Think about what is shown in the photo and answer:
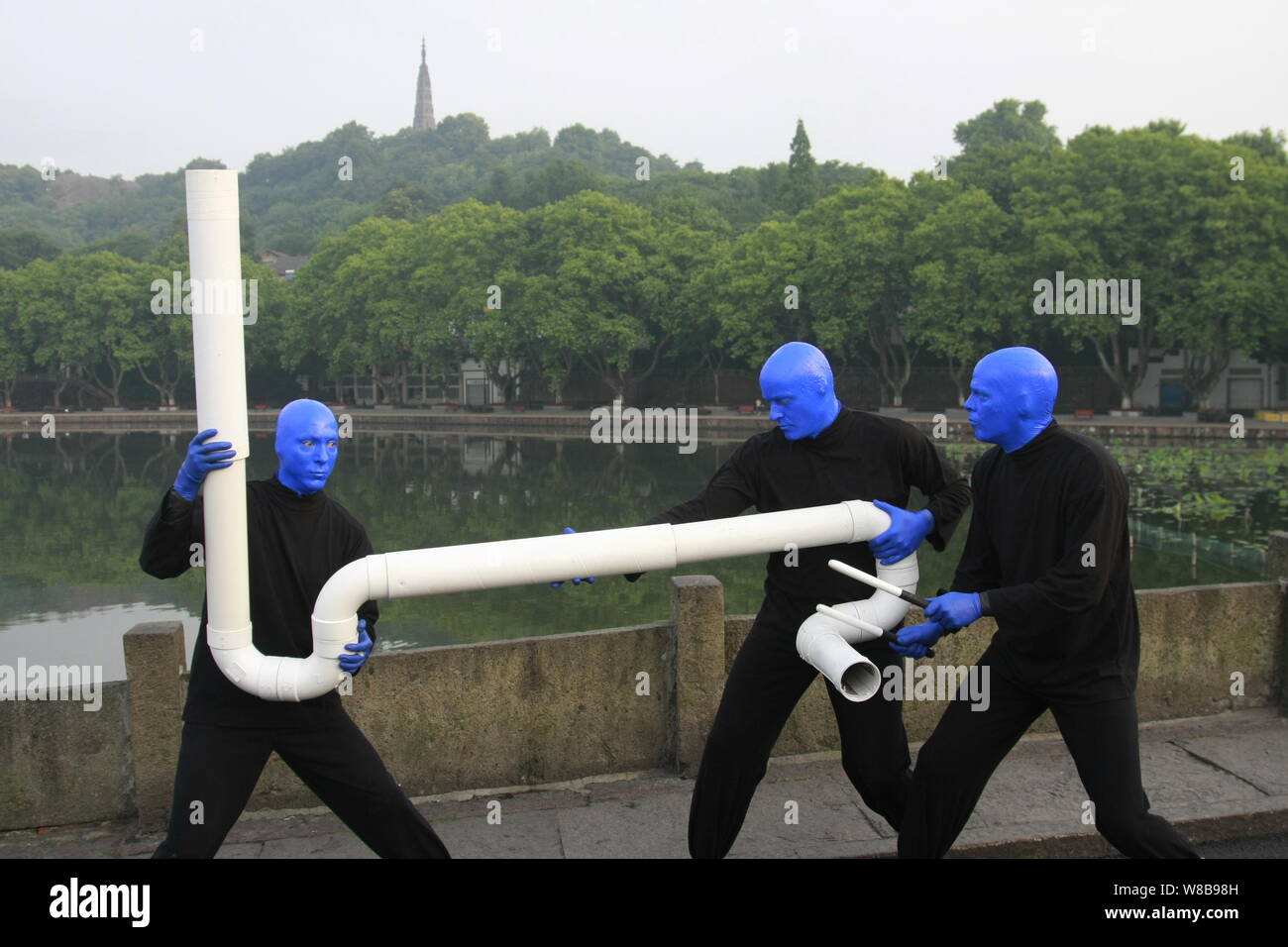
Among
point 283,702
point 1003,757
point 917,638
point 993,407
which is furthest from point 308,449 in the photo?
point 1003,757

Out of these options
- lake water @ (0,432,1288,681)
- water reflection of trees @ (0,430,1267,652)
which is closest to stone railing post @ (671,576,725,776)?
lake water @ (0,432,1288,681)

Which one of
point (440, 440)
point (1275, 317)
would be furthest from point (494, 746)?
point (440, 440)

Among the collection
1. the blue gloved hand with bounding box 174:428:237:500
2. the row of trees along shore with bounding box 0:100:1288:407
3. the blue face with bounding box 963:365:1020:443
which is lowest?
the blue gloved hand with bounding box 174:428:237:500

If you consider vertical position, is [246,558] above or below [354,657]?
above

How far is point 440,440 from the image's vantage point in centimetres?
4856

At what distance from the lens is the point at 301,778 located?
4.26m

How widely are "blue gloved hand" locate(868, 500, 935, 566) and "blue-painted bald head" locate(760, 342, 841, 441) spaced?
1.34 ft

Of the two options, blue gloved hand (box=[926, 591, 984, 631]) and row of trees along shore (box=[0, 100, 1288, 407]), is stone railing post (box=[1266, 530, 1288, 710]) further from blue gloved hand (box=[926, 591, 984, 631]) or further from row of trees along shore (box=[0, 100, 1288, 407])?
row of trees along shore (box=[0, 100, 1288, 407])

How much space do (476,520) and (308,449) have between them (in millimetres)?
21750

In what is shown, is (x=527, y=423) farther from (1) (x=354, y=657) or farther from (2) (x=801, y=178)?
(1) (x=354, y=657)

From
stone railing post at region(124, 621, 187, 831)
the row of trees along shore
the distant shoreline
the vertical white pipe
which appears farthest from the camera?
the row of trees along shore

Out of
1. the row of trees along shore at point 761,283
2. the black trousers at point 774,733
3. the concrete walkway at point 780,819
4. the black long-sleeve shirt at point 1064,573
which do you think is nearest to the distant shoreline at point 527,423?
the row of trees along shore at point 761,283

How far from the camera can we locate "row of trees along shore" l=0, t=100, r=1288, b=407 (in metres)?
40.7

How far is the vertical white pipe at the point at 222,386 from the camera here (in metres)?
3.87
